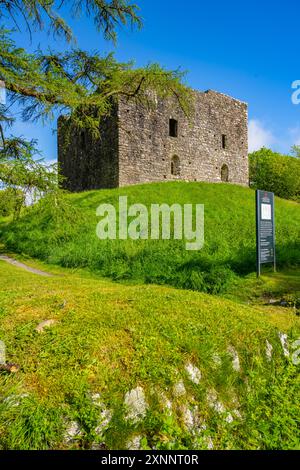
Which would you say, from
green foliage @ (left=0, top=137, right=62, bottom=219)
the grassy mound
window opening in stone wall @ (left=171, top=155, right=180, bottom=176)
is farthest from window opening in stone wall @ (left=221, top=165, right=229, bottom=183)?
green foliage @ (left=0, top=137, right=62, bottom=219)

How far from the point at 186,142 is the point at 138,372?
24.3 meters

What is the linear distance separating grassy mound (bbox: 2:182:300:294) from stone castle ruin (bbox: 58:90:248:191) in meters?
3.45

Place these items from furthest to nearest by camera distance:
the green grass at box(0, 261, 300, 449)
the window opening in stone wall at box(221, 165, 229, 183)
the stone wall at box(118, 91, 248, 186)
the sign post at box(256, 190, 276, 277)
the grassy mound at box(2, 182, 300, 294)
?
the window opening in stone wall at box(221, 165, 229, 183) → the stone wall at box(118, 91, 248, 186) → the sign post at box(256, 190, 276, 277) → the grassy mound at box(2, 182, 300, 294) → the green grass at box(0, 261, 300, 449)

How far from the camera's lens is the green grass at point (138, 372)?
2859mm

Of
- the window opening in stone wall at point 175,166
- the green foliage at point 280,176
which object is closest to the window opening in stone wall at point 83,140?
the window opening in stone wall at point 175,166

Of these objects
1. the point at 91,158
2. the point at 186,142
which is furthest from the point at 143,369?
the point at 186,142

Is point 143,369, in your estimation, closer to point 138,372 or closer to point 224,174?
point 138,372

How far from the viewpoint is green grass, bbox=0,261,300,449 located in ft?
9.38

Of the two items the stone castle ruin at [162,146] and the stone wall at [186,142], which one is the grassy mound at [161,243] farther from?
the stone wall at [186,142]

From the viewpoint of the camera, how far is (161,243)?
1320cm

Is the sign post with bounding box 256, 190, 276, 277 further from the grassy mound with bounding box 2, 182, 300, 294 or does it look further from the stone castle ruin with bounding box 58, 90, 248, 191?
the stone castle ruin with bounding box 58, 90, 248, 191

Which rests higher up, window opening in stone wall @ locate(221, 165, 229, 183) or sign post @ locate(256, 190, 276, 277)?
window opening in stone wall @ locate(221, 165, 229, 183)
